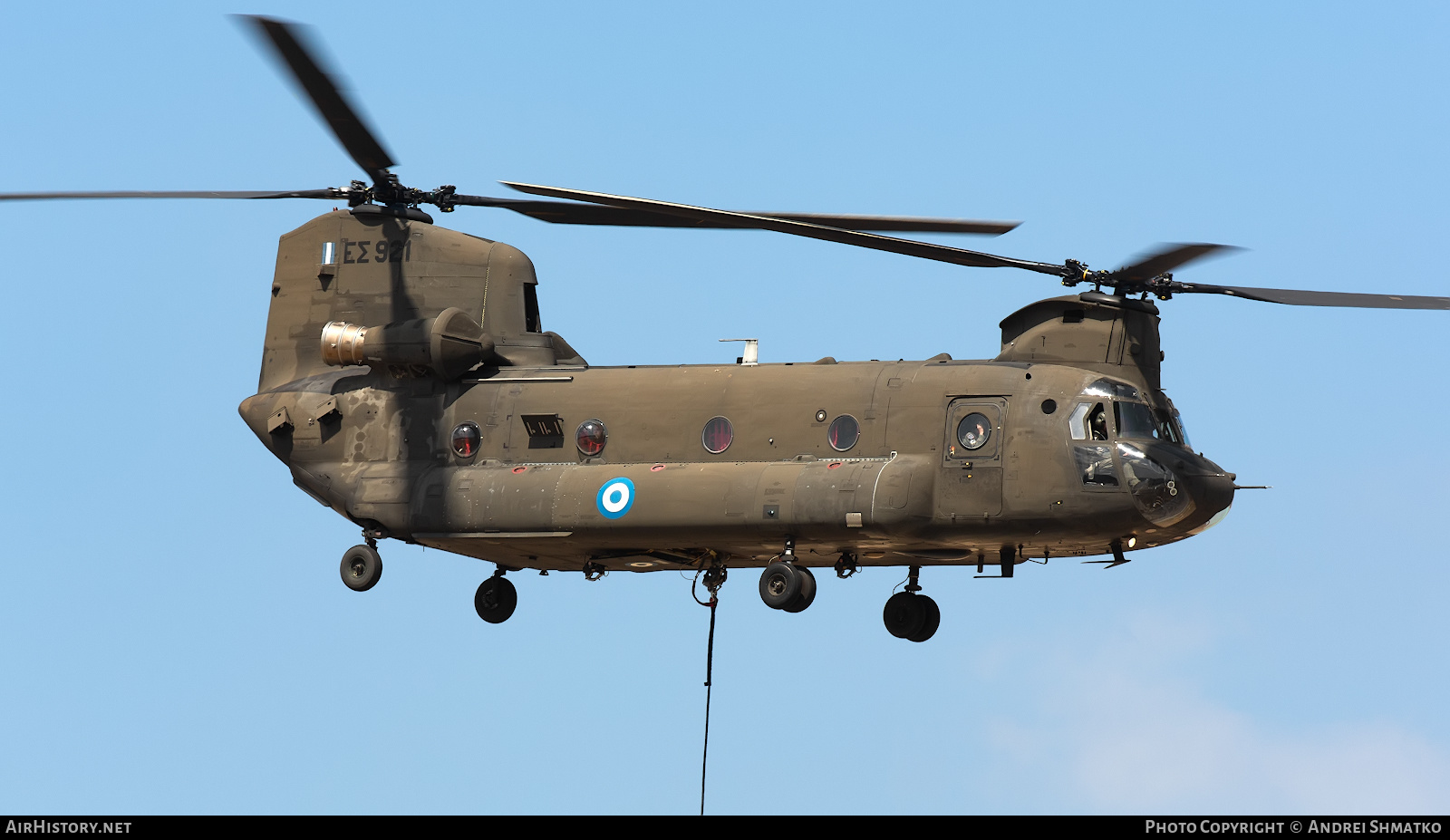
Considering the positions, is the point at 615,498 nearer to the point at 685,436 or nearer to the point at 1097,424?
the point at 685,436

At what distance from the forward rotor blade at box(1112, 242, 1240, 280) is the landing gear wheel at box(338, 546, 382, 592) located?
1224 cm

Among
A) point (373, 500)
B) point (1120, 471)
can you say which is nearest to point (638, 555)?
point (373, 500)

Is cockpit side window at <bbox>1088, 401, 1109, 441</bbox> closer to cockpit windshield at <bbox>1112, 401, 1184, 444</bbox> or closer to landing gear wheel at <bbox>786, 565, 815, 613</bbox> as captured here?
cockpit windshield at <bbox>1112, 401, 1184, 444</bbox>

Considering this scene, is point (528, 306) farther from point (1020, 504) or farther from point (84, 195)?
point (1020, 504)

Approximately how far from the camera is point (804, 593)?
1299 inches

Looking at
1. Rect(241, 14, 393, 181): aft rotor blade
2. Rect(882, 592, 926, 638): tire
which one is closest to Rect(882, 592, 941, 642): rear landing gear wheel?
Rect(882, 592, 926, 638): tire

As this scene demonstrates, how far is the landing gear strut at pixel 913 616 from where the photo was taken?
116ft

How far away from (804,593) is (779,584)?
1.25 feet

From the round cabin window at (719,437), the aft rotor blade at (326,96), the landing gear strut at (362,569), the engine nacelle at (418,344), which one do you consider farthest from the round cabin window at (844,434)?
the aft rotor blade at (326,96)

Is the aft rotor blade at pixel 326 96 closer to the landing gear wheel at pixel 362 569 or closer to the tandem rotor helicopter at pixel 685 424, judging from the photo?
the tandem rotor helicopter at pixel 685 424

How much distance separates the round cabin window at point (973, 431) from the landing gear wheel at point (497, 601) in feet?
27.2

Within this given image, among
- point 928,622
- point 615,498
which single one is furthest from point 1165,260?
point 615,498

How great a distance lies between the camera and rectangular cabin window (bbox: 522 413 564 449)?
35.3 metres

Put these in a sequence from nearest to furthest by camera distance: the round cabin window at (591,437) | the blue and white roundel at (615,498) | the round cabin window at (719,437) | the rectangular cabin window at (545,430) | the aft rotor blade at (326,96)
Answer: the aft rotor blade at (326,96)
the blue and white roundel at (615,498)
the round cabin window at (719,437)
the round cabin window at (591,437)
the rectangular cabin window at (545,430)
